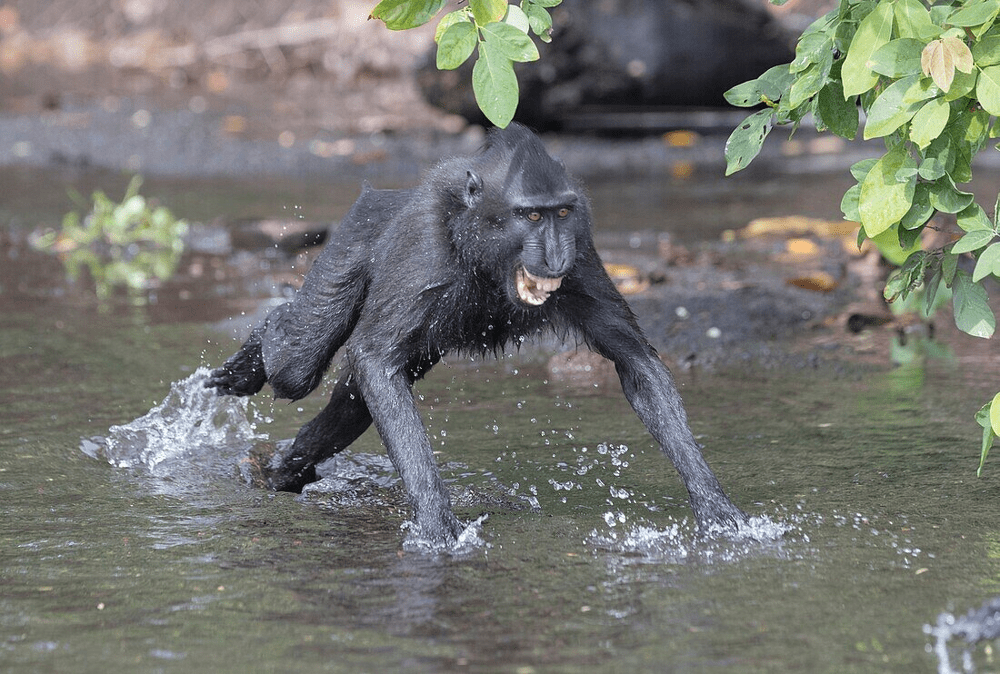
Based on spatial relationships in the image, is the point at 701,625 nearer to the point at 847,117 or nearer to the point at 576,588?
the point at 576,588

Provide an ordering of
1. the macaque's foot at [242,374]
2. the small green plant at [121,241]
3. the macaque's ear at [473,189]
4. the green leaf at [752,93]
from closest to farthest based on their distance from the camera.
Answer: the green leaf at [752,93]
the macaque's ear at [473,189]
the macaque's foot at [242,374]
the small green plant at [121,241]

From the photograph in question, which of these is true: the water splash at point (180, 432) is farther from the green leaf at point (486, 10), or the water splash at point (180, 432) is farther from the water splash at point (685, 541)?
the green leaf at point (486, 10)

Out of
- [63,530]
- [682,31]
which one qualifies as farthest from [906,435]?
[682,31]

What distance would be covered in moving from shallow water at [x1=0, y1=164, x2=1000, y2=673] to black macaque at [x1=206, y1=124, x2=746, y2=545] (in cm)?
28

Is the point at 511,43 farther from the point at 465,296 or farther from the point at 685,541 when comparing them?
the point at 685,541

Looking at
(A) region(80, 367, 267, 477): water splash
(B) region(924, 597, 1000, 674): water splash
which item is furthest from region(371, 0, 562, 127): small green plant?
(A) region(80, 367, 267, 477): water splash

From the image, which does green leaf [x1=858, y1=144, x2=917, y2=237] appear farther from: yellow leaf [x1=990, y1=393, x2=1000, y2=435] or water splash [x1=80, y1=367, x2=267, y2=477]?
water splash [x1=80, y1=367, x2=267, y2=477]

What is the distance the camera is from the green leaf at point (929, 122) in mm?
3613

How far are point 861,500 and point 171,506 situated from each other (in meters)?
2.34

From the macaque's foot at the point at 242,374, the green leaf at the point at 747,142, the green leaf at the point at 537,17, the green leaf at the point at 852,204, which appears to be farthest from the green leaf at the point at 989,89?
the macaque's foot at the point at 242,374

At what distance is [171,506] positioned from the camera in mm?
4746

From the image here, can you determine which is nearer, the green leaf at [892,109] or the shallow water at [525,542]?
the shallow water at [525,542]

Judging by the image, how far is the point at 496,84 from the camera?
3.46 m

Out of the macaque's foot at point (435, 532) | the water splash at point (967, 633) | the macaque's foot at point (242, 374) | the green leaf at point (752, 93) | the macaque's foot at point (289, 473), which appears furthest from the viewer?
the macaque's foot at point (242, 374)
